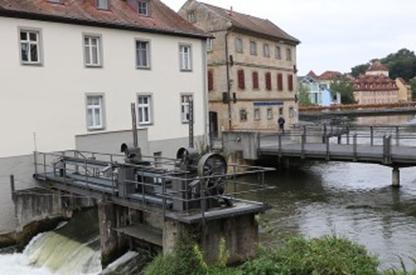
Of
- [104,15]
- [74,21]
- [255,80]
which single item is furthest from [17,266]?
[255,80]

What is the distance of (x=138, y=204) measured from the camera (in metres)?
13.8

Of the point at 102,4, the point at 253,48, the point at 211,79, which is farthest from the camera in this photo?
the point at 253,48

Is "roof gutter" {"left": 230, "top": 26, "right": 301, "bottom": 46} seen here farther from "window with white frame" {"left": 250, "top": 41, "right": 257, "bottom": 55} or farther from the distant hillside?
the distant hillside

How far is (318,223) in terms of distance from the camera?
19062mm

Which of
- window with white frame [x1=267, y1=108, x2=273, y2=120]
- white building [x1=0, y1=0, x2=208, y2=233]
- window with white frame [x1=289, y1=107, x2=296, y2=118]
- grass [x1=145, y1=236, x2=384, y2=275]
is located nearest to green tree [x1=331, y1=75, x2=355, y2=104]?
window with white frame [x1=289, y1=107, x2=296, y2=118]

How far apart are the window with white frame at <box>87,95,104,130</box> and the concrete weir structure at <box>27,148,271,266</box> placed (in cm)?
498

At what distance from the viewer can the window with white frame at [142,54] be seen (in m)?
24.0

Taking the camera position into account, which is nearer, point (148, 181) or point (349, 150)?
point (148, 181)

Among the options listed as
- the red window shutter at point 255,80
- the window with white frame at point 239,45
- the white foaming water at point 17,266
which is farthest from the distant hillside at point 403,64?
the white foaming water at point 17,266

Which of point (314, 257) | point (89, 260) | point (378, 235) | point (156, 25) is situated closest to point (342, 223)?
point (378, 235)

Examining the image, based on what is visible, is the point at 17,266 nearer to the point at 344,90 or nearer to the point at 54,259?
the point at 54,259

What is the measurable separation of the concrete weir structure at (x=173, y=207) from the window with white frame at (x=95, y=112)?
4.98m

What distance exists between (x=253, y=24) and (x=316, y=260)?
3446 cm

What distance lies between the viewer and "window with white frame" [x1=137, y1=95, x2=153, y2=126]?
79.1 ft
